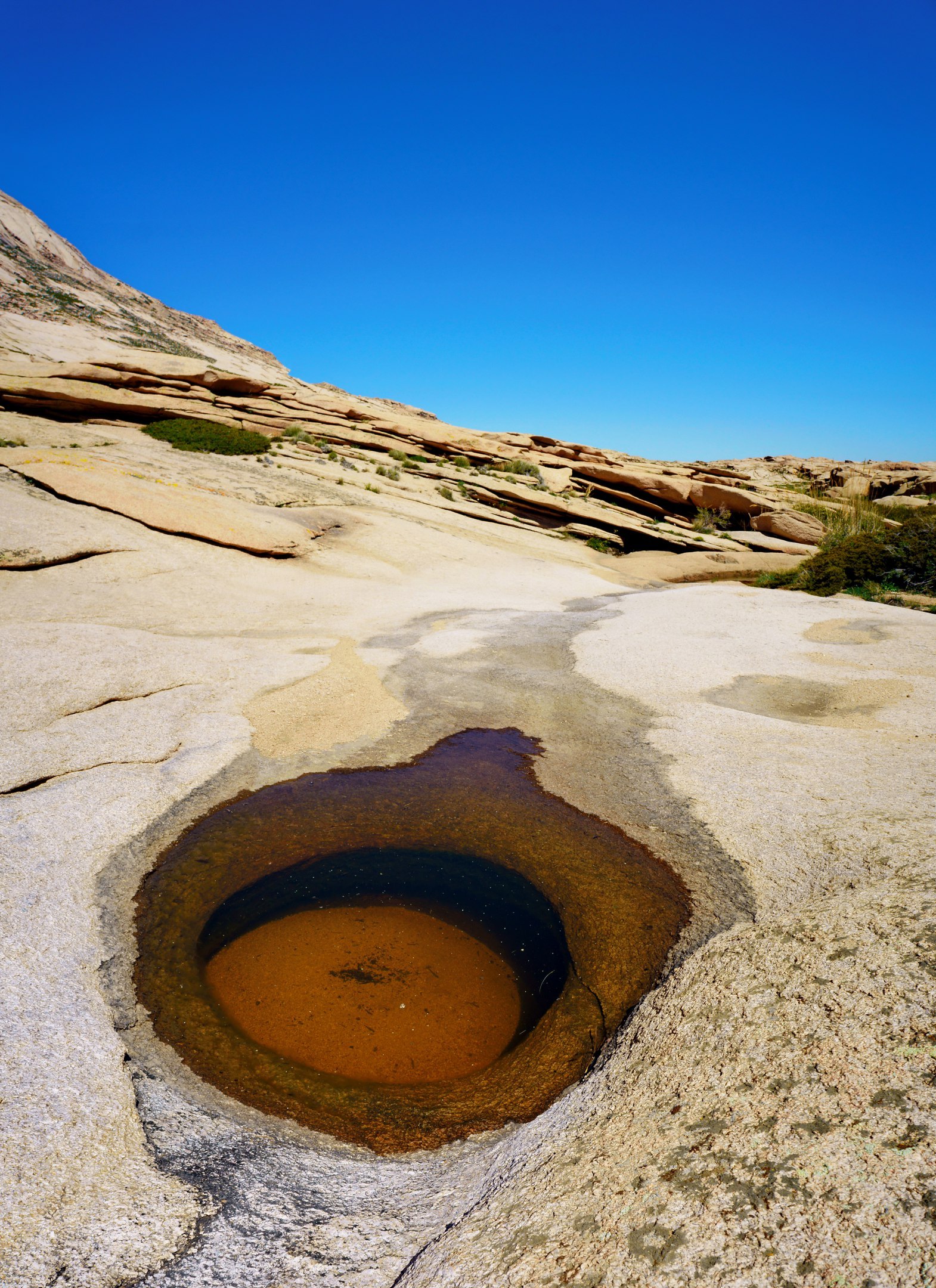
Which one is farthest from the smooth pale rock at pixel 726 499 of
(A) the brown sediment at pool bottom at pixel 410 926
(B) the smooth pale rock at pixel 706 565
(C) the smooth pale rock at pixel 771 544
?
(A) the brown sediment at pool bottom at pixel 410 926

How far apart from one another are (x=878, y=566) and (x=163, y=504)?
16216 mm

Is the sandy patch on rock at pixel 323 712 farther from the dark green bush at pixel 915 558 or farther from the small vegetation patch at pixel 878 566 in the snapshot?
the dark green bush at pixel 915 558

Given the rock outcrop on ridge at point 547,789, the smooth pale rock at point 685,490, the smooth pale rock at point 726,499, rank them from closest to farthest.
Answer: the rock outcrop on ridge at point 547,789 → the smooth pale rock at point 726,499 → the smooth pale rock at point 685,490

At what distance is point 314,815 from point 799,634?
24.5 ft

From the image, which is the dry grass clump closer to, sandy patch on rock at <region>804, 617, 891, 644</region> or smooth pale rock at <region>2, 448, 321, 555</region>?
sandy patch on rock at <region>804, 617, 891, 644</region>

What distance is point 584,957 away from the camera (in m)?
4.03

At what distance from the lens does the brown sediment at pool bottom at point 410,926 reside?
3.28m

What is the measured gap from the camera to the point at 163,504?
13.7 metres

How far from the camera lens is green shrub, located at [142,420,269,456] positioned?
63.3 ft

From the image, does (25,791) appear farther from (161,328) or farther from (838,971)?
(161,328)

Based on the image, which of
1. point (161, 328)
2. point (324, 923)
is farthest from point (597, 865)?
point (161, 328)

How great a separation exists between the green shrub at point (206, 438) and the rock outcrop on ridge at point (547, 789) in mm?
4799

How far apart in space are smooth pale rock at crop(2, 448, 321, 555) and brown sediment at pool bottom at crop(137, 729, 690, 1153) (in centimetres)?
911

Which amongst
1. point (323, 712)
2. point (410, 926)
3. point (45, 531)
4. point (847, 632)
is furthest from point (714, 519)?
point (410, 926)
